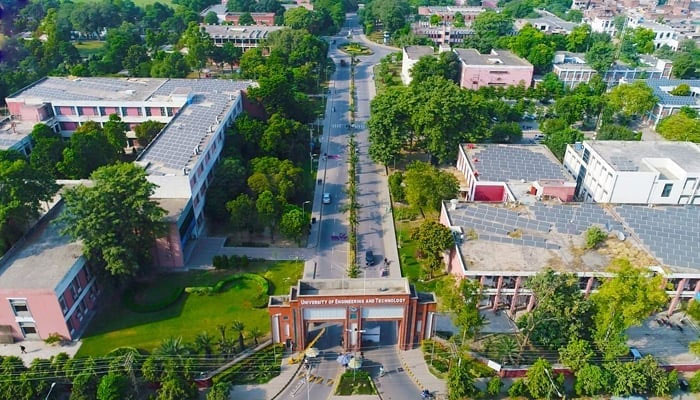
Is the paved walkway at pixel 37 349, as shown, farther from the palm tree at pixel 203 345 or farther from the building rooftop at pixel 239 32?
the building rooftop at pixel 239 32

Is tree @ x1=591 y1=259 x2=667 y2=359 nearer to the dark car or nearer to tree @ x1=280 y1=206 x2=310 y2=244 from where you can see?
the dark car

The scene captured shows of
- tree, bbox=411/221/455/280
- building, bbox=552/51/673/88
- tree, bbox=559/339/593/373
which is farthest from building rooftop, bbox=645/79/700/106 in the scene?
tree, bbox=559/339/593/373

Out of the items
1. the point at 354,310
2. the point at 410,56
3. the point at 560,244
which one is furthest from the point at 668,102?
the point at 354,310

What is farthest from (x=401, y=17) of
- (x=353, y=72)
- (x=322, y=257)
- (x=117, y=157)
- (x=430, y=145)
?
(x=322, y=257)

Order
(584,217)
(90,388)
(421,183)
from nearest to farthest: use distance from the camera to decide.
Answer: (90,388) < (584,217) < (421,183)

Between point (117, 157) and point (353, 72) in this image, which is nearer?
point (117, 157)

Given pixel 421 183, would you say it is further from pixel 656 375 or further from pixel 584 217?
pixel 656 375

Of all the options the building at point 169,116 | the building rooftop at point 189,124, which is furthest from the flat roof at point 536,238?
the building rooftop at point 189,124
